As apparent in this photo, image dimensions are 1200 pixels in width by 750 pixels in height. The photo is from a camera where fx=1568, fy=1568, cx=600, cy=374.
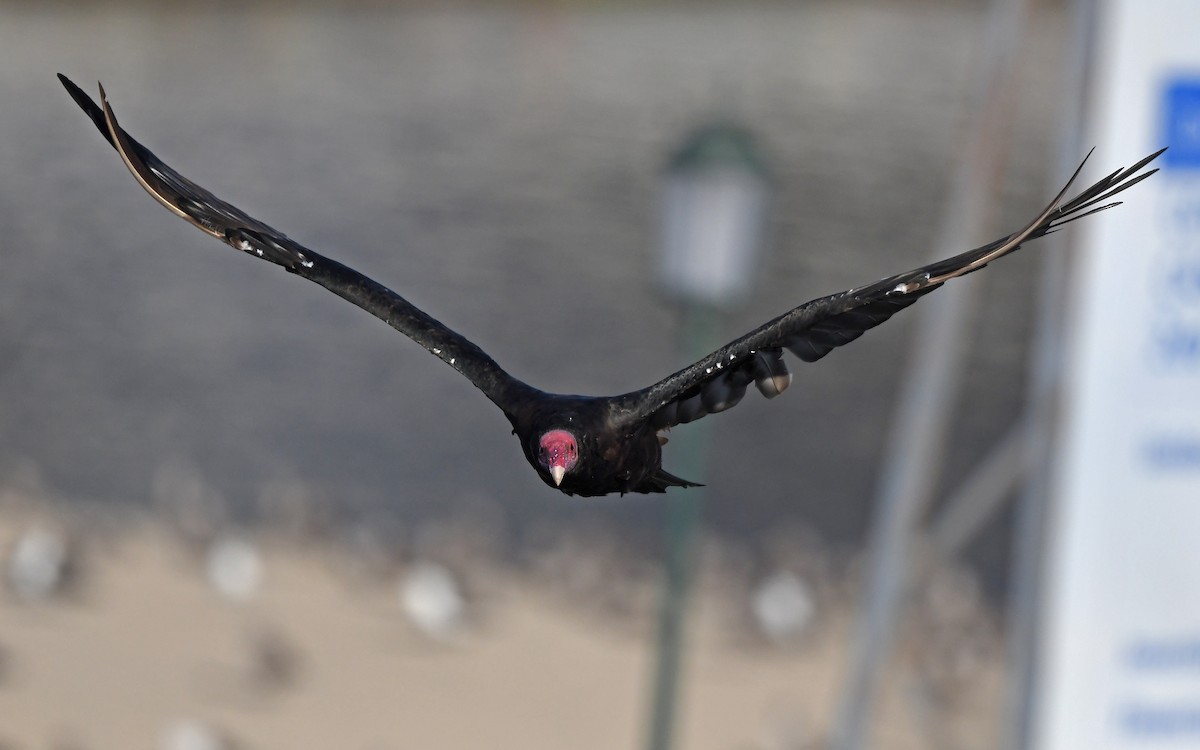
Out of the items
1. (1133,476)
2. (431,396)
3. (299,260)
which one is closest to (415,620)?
(431,396)

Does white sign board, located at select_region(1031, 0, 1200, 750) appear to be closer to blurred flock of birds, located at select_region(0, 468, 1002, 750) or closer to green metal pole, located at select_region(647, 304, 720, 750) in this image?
green metal pole, located at select_region(647, 304, 720, 750)

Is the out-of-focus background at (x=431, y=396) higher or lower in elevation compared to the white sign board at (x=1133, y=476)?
higher

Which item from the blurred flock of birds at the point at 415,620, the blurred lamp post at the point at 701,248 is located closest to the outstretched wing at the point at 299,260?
the blurred lamp post at the point at 701,248

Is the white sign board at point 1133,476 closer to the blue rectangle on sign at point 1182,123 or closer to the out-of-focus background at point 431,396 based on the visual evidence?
the blue rectangle on sign at point 1182,123

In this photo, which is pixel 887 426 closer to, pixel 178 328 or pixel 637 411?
pixel 178 328

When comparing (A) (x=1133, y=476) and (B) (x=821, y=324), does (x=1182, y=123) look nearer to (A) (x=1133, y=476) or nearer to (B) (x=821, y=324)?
(A) (x=1133, y=476)

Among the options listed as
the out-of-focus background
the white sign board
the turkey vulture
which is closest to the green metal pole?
the out-of-focus background

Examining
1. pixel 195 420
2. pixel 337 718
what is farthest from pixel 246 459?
pixel 337 718
